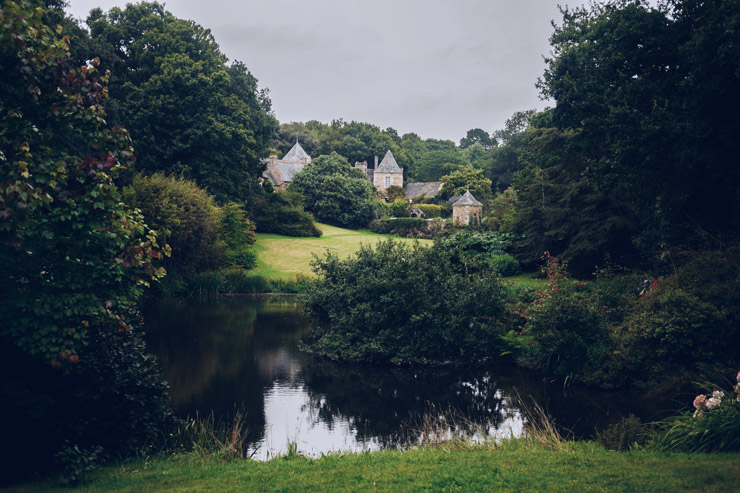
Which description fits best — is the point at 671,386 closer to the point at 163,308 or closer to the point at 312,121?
the point at 163,308

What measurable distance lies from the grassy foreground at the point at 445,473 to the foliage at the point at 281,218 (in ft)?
140

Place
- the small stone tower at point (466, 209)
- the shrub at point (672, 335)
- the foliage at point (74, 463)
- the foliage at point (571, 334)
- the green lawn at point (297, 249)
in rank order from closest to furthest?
the foliage at point (74, 463) < the shrub at point (672, 335) < the foliage at point (571, 334) < the green lawn at point (297, 249) < the small stone tower at point (466, 209)

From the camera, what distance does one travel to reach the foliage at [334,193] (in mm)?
56938

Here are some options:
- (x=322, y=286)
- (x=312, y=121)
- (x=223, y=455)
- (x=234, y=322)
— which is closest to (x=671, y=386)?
(x=223, y=455)

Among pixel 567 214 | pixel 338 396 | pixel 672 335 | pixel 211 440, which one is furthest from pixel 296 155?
pixel 211 440

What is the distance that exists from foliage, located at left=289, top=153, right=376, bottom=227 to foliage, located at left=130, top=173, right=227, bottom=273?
25.2 m

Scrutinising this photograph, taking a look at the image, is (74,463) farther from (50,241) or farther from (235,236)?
(235,236)

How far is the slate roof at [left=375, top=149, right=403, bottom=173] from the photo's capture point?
85250 millimetres

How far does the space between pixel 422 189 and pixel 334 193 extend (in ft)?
A: 85.6

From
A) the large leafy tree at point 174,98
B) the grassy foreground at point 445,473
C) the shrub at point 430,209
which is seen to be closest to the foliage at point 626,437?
the grassy foreground at point 445,473

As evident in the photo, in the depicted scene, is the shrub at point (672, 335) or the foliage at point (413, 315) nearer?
the shrub at point (672, 335)

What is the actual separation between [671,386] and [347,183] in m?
47.7

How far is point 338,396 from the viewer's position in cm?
1321

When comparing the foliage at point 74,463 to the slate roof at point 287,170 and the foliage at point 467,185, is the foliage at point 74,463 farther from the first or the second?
the slate roof at point 287,170
